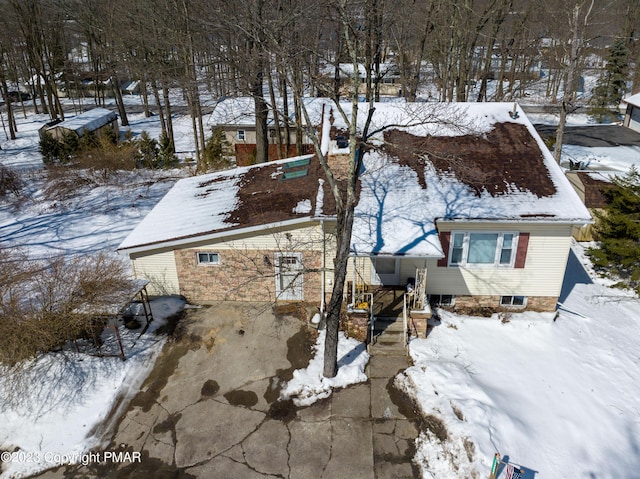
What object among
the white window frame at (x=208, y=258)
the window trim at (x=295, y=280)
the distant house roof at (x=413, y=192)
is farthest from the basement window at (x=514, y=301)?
the white window frame at (x=208, y=258)

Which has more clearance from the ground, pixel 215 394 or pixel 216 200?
pixel 216 200

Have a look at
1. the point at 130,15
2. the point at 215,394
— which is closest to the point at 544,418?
the point at 215,394

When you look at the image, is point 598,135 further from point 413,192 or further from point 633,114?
point 413,192

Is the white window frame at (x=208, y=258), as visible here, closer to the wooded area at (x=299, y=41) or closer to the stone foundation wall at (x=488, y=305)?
the wooded area at (x=299, y=41)

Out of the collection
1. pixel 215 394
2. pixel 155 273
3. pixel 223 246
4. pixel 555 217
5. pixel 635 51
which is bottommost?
pixel 215 394

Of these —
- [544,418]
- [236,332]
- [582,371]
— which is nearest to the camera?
[544,418]

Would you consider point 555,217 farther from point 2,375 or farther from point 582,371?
point 2,375

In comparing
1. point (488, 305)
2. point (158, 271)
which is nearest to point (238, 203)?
point (158, 271)

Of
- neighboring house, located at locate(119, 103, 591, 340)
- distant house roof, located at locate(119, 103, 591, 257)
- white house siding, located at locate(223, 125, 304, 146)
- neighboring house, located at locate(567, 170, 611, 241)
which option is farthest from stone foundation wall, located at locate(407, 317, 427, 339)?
white house siding, located at locate(223, 125, 304, 146)
